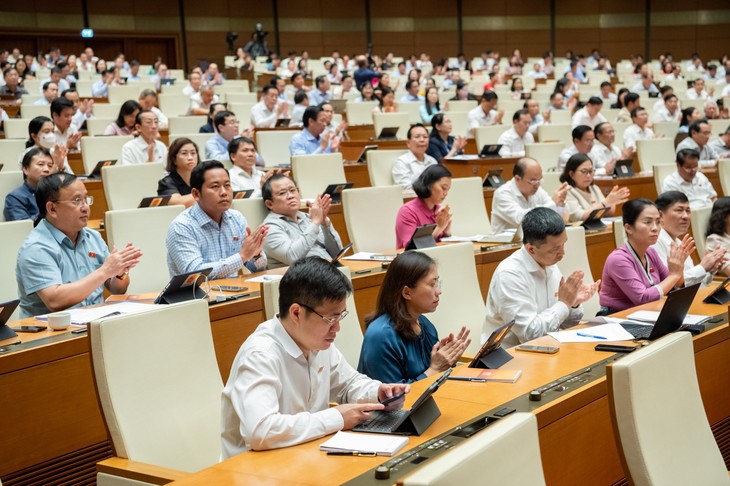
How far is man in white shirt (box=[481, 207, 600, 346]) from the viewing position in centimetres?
310

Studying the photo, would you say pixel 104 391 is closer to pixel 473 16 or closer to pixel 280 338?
pixel 280 338

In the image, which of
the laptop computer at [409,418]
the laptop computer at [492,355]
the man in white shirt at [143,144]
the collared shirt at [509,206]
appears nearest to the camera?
the laptop computer at [409,418]

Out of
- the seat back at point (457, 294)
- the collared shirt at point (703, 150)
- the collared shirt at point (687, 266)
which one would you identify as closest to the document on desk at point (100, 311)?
the seat back at point (457, 294)

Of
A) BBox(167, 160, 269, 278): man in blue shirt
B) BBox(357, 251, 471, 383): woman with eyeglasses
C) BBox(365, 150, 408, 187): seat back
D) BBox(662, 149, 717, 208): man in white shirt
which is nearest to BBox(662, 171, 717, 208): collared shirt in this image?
BBox(662, 149, 717, 208): man in white shirt

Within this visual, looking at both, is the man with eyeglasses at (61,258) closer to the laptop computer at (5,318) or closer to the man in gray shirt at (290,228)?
the laptop computer at (5,318)

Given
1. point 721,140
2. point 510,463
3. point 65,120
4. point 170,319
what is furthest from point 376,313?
point 721,140

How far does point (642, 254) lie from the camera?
3.74 meters

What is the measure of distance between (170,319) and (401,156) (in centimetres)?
450

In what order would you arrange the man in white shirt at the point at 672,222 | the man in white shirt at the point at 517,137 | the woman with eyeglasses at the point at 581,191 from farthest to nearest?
the man in white shirt at the point at 517,137 < the woman with eyeglasses at the point at 581,191 < the man in white shirt at the point at 672,222

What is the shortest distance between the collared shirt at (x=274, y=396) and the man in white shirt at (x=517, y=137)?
6.19 metres

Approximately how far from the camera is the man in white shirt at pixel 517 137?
7996 millimetres

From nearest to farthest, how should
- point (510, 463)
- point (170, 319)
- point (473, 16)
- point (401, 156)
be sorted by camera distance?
point (510, 463) → point (170, 319) → point (401, 156) → point (473, 16)

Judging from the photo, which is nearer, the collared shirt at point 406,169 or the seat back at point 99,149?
the seat back at point 99,149

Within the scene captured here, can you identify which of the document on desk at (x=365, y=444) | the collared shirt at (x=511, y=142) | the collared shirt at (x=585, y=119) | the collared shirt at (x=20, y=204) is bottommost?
the document on desk at (x=365, y=444)
